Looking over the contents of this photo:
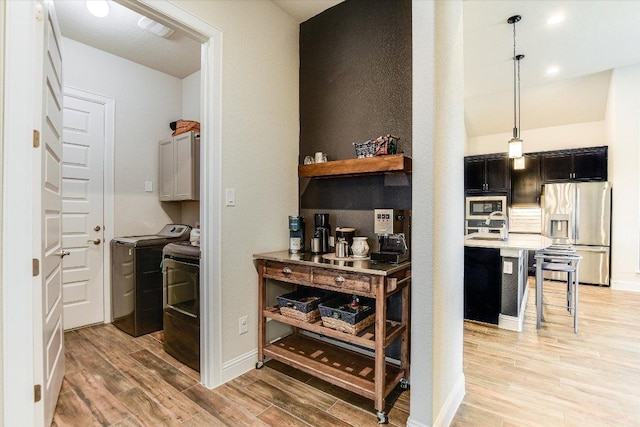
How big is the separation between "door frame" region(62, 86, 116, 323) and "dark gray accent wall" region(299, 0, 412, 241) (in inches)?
86.7

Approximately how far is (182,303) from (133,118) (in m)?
2.37

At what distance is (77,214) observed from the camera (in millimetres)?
3109

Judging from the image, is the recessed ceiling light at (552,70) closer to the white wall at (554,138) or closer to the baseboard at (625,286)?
the white wall at (554,138)

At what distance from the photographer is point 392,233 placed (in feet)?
6.91

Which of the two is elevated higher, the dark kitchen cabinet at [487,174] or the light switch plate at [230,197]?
the dark kitchen cabinet at [487,174]

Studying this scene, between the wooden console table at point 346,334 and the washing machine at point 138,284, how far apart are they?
4.54ft

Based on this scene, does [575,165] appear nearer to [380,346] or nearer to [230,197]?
[380,346]

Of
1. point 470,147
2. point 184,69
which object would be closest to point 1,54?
point 184,69

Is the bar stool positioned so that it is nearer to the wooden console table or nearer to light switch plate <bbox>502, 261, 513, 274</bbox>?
light switch plate <bbox>502, 261, 513, 274</bbox>

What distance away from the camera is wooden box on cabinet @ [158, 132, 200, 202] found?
10.8ft

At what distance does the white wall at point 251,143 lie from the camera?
2176 millimetres

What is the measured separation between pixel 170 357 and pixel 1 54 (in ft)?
7.49

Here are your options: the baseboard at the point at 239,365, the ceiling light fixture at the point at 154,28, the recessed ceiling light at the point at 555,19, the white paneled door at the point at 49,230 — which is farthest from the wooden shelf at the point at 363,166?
the recessed ceiling light at the point at 555,19

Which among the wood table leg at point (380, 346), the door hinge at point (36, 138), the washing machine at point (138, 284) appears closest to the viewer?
the door hinge at point (36, 138)
